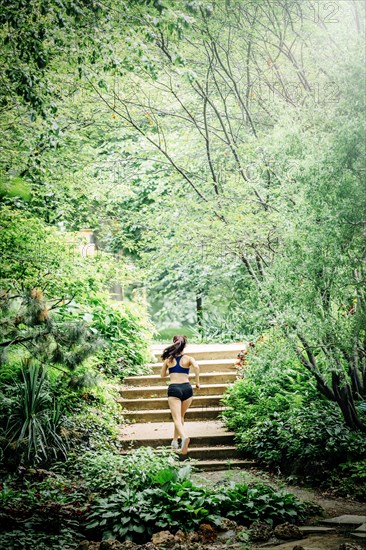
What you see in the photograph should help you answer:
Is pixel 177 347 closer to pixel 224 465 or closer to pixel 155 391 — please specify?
pixel 224 465

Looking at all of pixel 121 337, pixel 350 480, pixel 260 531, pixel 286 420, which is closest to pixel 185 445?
pixel 286 420

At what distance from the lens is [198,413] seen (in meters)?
8.40

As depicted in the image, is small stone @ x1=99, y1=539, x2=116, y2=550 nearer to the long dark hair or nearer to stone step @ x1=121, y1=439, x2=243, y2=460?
stone step @ x1=121, y1=439, x2=243, y2=460

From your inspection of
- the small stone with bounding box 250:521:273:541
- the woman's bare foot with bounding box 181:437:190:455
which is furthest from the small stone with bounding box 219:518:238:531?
the woman's bare foot with bounding box 181:437:190:455

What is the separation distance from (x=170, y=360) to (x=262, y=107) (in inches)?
149

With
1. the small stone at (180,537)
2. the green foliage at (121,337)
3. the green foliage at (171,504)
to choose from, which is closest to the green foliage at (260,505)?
the green foliage at (171,504)

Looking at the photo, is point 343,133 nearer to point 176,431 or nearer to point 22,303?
point 22,303

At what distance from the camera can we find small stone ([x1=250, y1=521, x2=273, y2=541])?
15.5 ft

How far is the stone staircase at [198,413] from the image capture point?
7.23 meters

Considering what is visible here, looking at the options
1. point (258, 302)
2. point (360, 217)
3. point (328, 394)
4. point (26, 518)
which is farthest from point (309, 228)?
point (26, 518)

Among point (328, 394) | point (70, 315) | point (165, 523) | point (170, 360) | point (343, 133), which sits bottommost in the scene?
point (165, 523)

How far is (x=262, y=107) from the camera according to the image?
27.0ft

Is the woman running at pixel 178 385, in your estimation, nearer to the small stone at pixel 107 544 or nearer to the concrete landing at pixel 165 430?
the concrete landing at pixel 165 430

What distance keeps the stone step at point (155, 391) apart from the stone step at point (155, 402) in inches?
5.4
